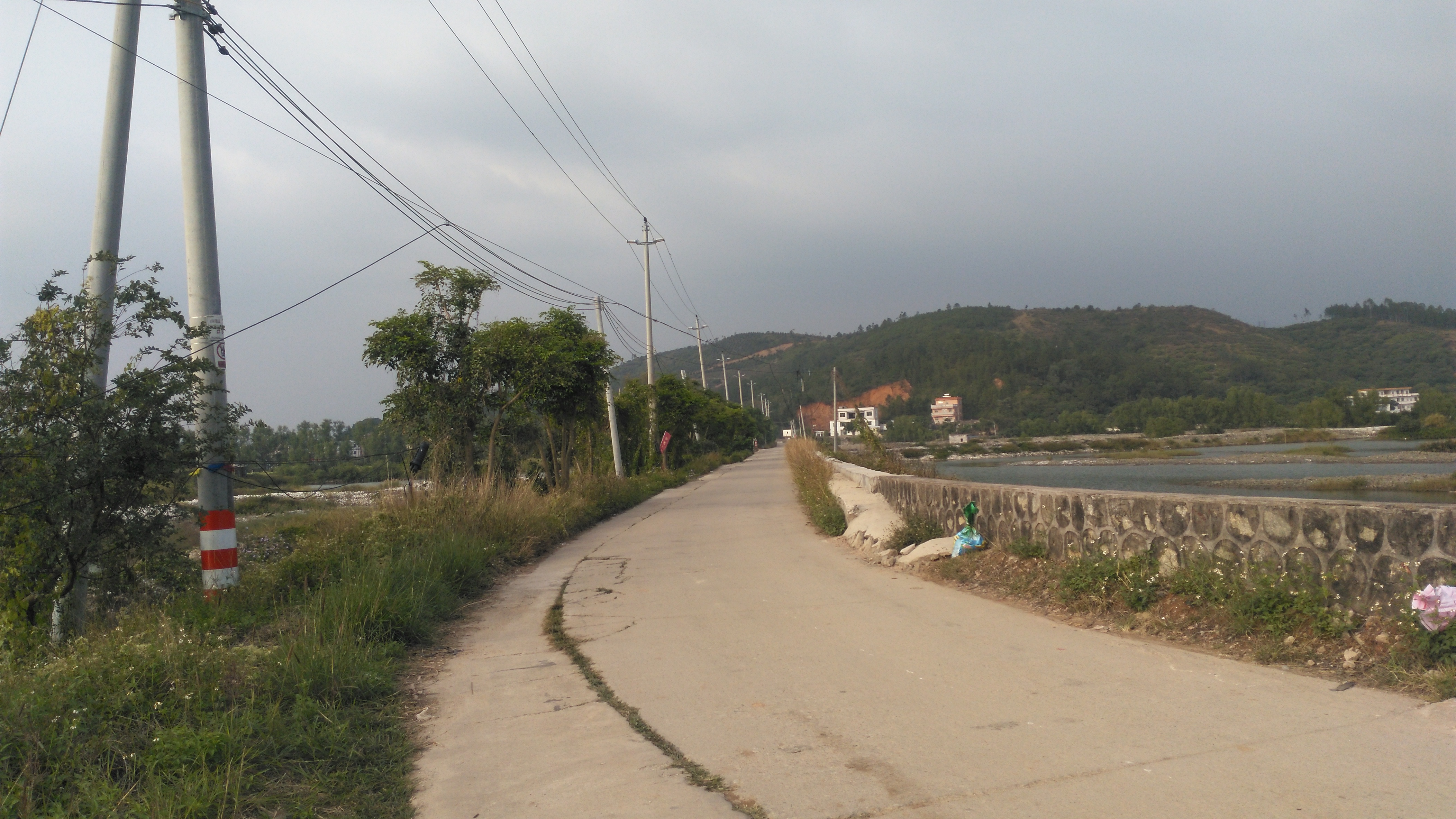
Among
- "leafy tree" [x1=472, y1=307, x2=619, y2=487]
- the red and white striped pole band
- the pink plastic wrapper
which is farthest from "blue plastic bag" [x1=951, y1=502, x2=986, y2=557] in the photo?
"leafy tree" [x1=472, y1=307, x2=619, y2=487]

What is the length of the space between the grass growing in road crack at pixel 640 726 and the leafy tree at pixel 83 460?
312 cm

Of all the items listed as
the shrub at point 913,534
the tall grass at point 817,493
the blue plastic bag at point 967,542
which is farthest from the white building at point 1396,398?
the blue plastic bag at point 967,542

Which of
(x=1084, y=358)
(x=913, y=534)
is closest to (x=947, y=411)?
(x=1084, y=358)

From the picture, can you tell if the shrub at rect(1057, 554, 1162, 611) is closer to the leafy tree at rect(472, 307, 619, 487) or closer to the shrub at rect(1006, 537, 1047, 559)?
the shrub at rect(1006, 537, 1047, 559)

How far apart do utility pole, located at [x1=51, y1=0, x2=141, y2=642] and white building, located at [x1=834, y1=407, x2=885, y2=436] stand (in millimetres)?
17551

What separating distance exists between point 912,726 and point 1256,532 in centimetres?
310

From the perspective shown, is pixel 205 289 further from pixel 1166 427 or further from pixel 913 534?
pixel 1166 427

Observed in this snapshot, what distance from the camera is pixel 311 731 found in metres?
4.34

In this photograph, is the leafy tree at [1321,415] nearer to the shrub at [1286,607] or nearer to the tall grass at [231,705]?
the shrub at [1286,607]

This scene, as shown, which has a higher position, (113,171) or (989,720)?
(113,171)

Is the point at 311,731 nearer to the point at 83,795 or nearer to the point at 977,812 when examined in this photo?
the point at 83,795

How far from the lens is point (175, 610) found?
6.51 m

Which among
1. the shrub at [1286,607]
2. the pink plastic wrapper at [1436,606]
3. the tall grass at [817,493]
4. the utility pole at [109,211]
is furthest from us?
the tall grass at [817,493]

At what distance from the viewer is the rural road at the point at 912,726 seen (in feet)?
11.3
